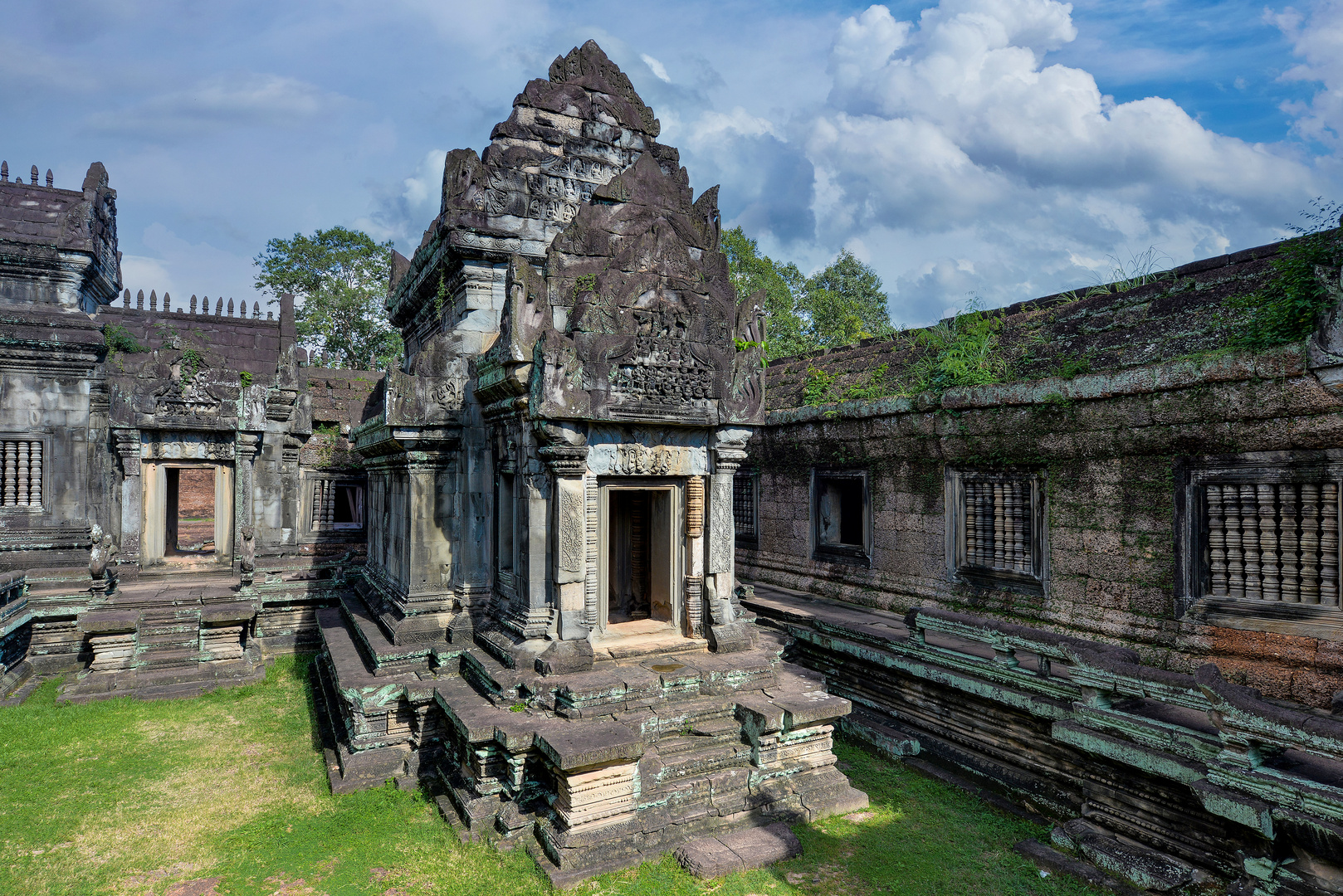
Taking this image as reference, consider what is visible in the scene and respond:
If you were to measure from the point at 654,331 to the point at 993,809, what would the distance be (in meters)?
5.60

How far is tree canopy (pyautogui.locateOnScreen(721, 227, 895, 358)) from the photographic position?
2738 cm

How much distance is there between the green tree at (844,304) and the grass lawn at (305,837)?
21297mm

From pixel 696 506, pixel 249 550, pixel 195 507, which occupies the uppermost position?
pixel 696 506

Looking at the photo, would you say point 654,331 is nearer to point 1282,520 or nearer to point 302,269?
point 1282,520

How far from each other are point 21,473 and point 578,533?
12361 millimetres

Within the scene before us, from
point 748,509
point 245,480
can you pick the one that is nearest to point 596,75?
point 748,509

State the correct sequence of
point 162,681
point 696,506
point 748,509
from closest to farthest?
point 696,506, point 162,681, point 748,509

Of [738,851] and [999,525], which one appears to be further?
[999,525]

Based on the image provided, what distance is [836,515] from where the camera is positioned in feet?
39.7

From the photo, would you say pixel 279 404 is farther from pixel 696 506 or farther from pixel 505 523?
pixel 696 506

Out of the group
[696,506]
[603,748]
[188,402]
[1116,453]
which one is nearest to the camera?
[603,748]

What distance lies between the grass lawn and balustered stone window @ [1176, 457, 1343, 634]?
9.30ft

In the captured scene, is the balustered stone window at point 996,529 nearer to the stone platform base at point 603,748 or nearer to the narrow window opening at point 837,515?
the narrow window opening at point 837,515

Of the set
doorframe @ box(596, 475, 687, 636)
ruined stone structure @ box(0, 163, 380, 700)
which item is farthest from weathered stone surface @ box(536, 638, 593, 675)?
ruined stone structure @ box(0, 163, 380, 700)
